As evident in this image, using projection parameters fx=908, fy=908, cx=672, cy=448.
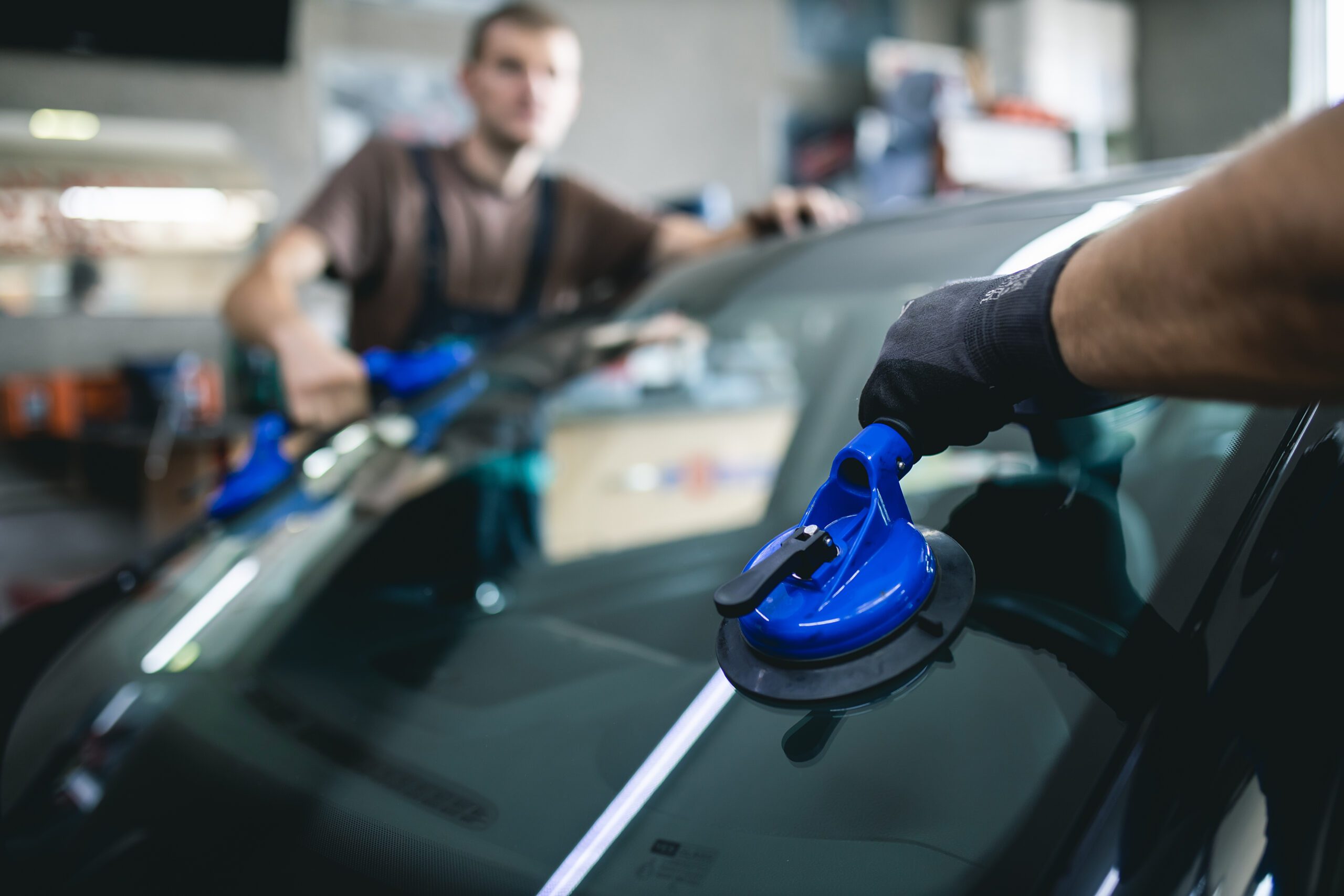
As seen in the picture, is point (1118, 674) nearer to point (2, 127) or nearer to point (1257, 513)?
point (1257, 513)

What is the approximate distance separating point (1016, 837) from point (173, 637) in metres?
0.75

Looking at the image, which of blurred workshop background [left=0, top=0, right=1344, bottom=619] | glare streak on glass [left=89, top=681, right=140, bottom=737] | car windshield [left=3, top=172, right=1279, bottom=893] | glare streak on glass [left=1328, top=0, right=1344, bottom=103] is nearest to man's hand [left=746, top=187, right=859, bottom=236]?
car windshield [left=3, top=172, right=1279, bottom=893]

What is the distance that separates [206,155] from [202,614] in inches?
118

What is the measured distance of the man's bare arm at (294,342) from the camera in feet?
3.87

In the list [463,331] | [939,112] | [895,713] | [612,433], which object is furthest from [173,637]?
[939,112]

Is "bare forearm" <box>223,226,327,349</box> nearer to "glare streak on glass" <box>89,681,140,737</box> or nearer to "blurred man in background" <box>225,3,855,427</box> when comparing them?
"blurred man in background" <box>225,3,855,427</box>

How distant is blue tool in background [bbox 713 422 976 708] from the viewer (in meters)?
0.49

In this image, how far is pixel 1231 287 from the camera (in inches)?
14.5

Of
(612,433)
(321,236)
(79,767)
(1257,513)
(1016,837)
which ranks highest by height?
(321,236)

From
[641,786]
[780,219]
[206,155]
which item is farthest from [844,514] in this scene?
[206,155]

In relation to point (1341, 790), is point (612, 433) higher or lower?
lower

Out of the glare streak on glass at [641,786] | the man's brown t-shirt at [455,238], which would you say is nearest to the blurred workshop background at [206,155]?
the man's brown t-shirt at [455,238]

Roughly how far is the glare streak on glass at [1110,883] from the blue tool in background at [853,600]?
0.13 metres

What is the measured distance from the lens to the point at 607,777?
562mm
